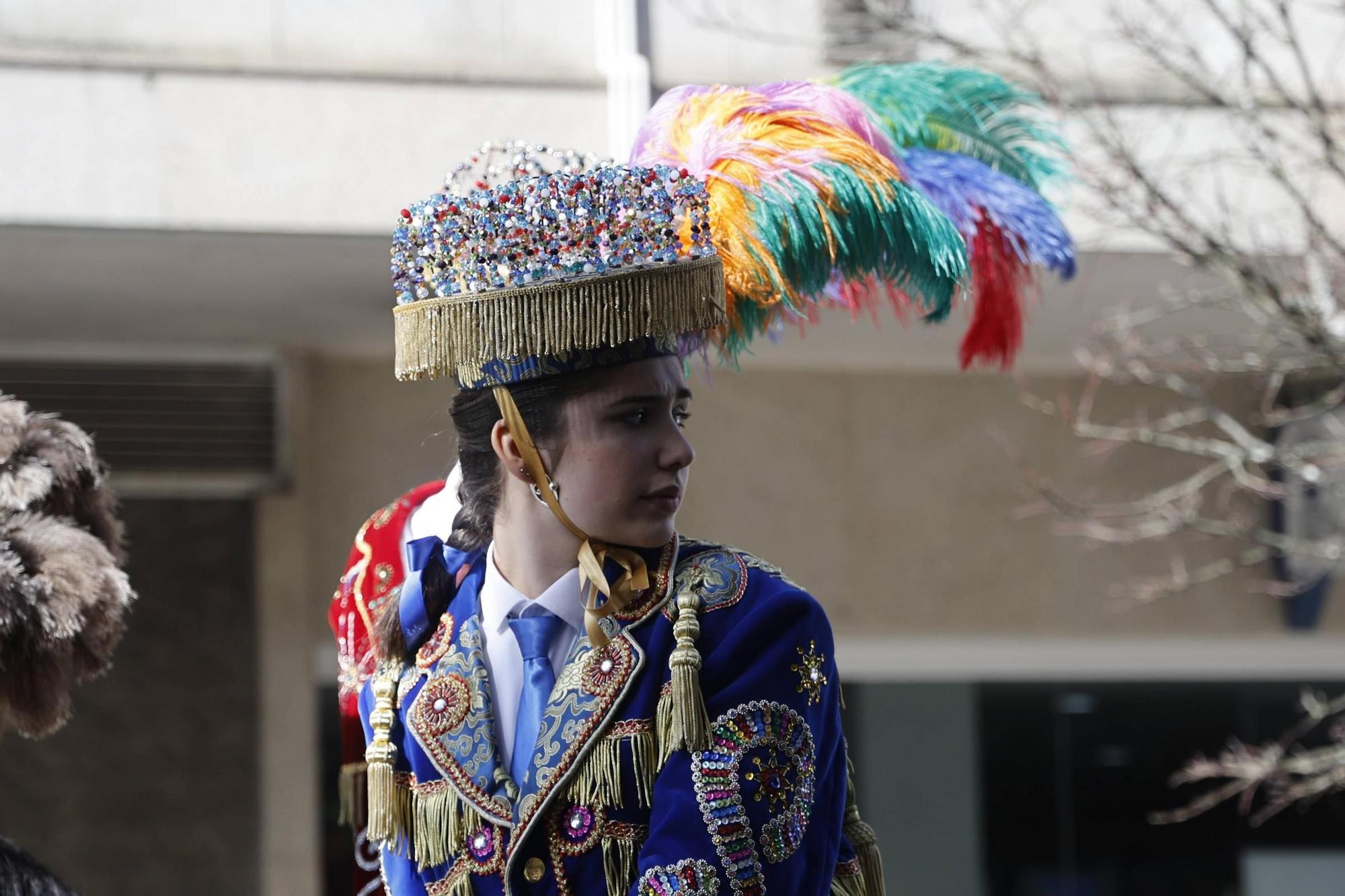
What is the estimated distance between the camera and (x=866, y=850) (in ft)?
5.84

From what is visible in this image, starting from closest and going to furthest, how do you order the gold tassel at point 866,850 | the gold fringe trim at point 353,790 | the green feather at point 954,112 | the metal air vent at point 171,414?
1. the gold tassel at point 866,850
2. the gold fringe trim at point 353,790
3. the green feather at point 954,112
4. the metal air vent at point 171,414

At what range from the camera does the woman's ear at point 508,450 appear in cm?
166

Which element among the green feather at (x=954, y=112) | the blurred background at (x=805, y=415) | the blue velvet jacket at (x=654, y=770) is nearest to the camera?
the blue velvet jacket at (x=654, y=770)

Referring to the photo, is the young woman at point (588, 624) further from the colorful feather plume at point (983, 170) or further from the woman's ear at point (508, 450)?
the colorful feather plume at point (983, 170)

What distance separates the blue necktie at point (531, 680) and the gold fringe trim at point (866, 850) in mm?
322

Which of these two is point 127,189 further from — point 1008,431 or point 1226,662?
point 1226,662

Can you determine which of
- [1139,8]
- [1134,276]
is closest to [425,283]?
[1139,8]

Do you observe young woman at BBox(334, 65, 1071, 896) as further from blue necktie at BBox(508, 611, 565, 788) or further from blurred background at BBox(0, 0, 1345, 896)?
blurred background at BBox(0, 0, 1345, 896)

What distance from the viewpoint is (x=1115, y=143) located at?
11.7 feet

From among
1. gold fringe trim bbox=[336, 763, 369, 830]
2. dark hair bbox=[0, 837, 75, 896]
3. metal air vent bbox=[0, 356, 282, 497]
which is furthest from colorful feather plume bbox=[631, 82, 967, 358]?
metal air vent bbox=[0, 356, 282, 497]

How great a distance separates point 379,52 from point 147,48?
0.52 metres

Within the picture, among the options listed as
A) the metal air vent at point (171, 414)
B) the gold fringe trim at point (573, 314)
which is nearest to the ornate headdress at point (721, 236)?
the gold fringe trim at point (573, 314)

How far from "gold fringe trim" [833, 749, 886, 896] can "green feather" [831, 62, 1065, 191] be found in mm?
833

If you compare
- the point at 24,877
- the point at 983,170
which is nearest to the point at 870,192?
the point at 983,170
